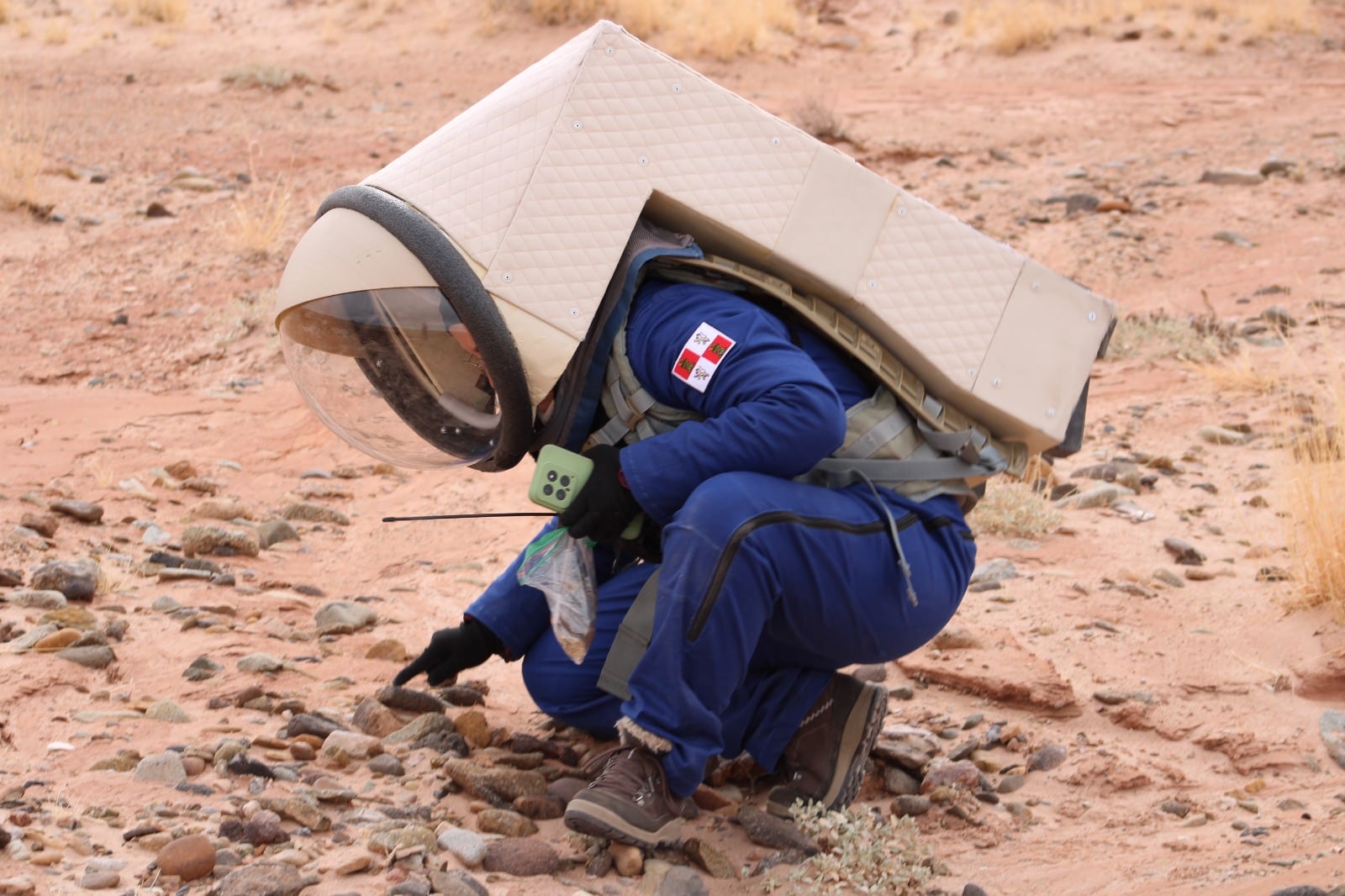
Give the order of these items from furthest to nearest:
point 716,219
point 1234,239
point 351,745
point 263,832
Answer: point 1234,239, point 351,745, point 716,219, point 263,832

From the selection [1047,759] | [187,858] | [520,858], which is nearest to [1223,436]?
[1047,759]

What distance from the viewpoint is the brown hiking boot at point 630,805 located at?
2643 mm

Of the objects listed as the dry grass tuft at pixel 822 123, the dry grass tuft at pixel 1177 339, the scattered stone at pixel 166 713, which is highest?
the dry grass tuft at pixel 822 123

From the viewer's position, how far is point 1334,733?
3.52 metres

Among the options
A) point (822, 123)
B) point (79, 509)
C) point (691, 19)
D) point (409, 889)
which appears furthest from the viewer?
point (691, 19)

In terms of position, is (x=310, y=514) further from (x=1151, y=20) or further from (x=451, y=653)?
(x=1151, y=20)

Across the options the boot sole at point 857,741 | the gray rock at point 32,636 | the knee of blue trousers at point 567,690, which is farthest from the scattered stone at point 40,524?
the boot sole at point 857,741

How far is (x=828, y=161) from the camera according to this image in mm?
2994

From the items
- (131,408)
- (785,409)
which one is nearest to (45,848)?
(785,409)

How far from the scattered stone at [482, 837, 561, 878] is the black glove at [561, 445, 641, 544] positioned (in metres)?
0.62

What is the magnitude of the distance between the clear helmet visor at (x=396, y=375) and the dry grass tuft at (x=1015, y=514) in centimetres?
248

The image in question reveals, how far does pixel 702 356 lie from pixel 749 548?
39cm

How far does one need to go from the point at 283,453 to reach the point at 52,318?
2.24 metres

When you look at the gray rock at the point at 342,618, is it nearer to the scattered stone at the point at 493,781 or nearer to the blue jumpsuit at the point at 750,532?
the scattered stone at the point at 493,781
